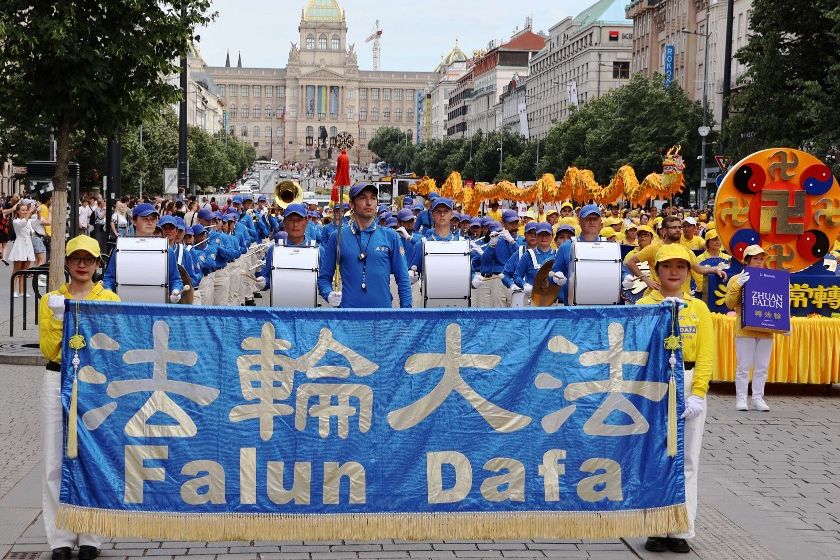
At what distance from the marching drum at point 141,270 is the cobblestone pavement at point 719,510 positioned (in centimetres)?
135

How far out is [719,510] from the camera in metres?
8.33

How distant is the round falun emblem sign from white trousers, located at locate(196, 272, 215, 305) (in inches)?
282

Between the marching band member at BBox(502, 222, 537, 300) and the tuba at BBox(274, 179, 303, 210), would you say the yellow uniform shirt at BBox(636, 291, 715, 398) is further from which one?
the tuba at BBox(274, 179, 303, 210)

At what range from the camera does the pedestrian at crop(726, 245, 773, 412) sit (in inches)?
499

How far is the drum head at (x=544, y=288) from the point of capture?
48.1 feet

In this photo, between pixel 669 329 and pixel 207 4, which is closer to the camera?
pixel 669 329

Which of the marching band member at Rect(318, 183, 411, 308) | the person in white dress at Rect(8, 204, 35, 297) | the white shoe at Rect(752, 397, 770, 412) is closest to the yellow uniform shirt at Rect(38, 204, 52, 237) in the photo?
the person in white dress at Rect(8, 204, 35, 297)

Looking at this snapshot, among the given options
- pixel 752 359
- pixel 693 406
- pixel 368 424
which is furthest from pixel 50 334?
pixel 752 359

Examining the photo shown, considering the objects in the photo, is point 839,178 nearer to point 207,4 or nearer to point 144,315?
point 207,4

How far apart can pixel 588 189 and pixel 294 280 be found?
25935 mm

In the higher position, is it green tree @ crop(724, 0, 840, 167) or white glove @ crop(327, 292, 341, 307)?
green tree @ crop(724, 0, 840, 167)

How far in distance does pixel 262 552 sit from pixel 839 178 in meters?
31.3

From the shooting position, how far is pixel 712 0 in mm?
81250

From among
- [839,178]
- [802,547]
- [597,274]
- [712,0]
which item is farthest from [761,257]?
[712,0]
